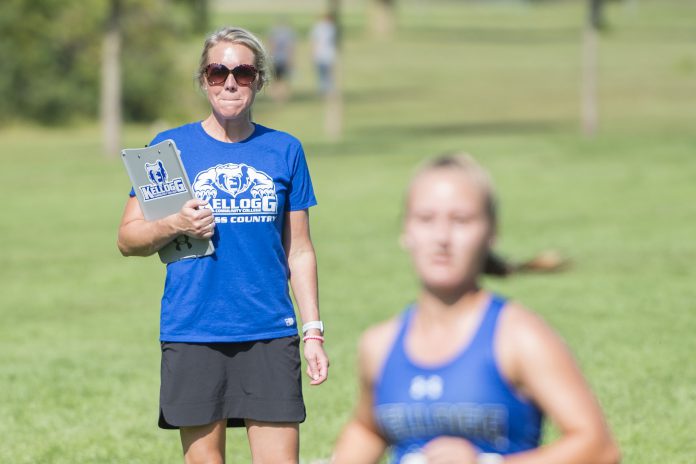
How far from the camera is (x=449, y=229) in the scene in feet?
10.6

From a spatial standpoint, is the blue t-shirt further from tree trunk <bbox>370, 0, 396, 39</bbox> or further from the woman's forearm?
tree trunk <bbox>370, 0, 396, 39</bbox>

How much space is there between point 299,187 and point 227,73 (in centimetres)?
53

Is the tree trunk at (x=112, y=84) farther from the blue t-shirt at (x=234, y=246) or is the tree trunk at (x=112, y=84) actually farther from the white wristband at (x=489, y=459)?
the white wristband at (x=489, y=459)

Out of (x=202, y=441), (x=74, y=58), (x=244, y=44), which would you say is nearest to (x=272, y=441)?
(x=202, y=441)

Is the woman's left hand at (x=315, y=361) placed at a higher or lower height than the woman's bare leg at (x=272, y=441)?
higher

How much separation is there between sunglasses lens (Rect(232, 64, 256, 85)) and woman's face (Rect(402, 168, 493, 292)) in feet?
7.33

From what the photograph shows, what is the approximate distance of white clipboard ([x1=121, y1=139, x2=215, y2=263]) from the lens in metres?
5.28

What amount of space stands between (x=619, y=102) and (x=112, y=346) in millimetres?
32943

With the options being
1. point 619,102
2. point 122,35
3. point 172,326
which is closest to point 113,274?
point 172,326

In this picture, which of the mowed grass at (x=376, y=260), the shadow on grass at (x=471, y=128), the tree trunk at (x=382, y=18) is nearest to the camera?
the mowed grass at (x=376, y=260)

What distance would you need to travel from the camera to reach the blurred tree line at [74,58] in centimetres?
3756

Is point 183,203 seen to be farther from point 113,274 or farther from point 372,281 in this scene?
point 113,274

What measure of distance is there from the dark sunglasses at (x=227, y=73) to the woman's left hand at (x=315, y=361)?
104cm

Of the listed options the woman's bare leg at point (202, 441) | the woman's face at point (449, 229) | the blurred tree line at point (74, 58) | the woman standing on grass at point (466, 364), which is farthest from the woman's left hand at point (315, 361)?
the blurred tree line at point (74, 58)
